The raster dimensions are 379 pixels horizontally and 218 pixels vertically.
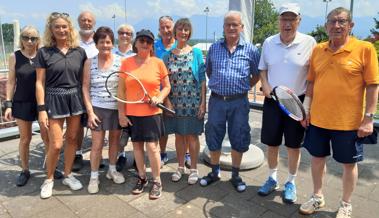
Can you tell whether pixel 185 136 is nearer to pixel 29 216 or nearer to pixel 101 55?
pixel 101 55

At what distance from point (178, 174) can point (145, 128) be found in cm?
97

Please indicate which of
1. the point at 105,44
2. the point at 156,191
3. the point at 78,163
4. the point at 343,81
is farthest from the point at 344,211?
the point at 78,163

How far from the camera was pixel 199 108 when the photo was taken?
4.07 metres

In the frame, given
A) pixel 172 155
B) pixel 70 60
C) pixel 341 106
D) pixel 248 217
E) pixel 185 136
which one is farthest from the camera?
pixel 172 155

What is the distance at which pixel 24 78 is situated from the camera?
13.1 feet

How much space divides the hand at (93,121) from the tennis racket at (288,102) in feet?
6.77

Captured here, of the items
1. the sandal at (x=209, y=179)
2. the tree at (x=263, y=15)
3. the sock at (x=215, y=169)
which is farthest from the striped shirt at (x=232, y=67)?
the tree at (x=263, y=15)

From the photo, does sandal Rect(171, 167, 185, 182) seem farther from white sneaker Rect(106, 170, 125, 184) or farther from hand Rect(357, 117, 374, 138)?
hand Rect(357, 117, 374, 138)

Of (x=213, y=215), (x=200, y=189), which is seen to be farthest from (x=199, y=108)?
(x=213, y=215)

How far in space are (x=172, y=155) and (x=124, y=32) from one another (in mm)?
2144

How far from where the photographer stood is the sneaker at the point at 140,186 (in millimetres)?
3977

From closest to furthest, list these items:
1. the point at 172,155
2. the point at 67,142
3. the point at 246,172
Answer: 1. the point at 67,142
2. the point at 246,172
3. the point at 172,155

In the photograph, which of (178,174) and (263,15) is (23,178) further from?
(263,15)

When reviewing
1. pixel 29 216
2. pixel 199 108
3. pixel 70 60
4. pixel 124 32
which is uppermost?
pixel 124 32
